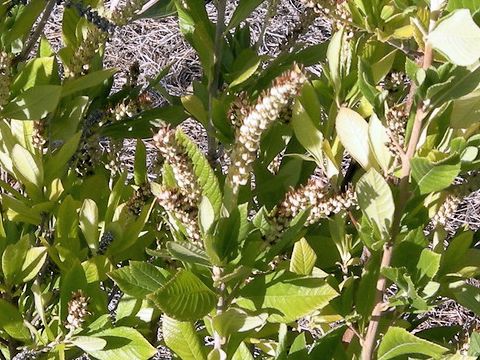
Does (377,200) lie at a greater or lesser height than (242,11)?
lesser

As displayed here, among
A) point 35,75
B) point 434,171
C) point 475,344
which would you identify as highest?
point 35,75

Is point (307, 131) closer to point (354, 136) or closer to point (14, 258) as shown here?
point (354, 136)

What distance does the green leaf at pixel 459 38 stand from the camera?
0.64m

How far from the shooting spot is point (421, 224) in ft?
2.64

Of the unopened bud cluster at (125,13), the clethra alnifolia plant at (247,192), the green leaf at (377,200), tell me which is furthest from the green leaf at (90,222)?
the green leaf at (377,200)

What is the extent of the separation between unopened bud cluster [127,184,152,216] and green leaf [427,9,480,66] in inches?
19.3

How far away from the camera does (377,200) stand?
0.73 metres

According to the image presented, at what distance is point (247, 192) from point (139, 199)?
0.20 m

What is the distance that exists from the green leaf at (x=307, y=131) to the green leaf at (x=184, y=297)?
23 cm

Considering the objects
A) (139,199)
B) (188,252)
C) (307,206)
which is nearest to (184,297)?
(188,252)

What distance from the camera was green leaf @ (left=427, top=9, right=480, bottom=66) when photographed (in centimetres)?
Answer: 64

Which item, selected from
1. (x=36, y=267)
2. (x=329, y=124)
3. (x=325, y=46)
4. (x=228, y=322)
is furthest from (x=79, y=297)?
(x=325, y=46)

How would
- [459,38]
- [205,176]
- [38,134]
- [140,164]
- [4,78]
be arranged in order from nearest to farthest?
[459,38]
[205,176]
[4,78]
[38,134]
[140,164]

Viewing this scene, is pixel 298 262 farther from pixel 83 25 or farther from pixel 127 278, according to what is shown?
pixel 83 25
